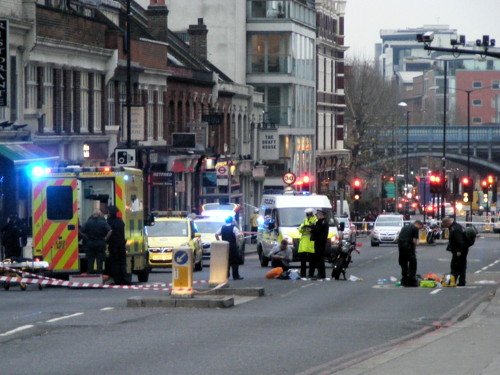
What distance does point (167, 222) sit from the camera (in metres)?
42.6

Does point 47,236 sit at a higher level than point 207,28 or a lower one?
lower

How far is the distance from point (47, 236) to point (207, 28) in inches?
2095

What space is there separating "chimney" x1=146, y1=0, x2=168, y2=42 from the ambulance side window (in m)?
36.5

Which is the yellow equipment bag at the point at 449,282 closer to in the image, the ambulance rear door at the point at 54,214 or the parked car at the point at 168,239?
the ambulance rear door at the point at 54,214

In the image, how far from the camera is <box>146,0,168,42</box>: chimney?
223ft

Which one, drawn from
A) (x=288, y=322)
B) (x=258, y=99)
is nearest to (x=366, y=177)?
(x=258, y=99)

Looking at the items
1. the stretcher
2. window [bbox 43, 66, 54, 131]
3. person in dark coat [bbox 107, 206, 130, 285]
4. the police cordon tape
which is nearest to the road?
the police cordon tape

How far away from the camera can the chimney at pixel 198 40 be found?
78.2m

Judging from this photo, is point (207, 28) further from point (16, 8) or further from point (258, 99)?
point (16, 8)

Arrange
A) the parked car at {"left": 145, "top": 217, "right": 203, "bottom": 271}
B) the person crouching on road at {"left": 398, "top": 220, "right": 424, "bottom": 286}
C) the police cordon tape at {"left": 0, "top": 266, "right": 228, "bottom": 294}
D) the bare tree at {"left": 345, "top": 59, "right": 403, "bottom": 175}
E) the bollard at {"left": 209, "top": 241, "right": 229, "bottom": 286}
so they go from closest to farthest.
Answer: the bollard at {"left": 209, "top": 241, "right": 229, "bottom": 286}, the police cordon tape at {"left": 0, "top": 266, "right": 228, "bottom": 294}, the person crouching on road at {"left": 398, "top": 220, "right": 424, "bottom": 286}, the parked car at {"left": 145, "top": 217, "right": 203, "bottom": 271}, the bare tree at {"left": 345, "top": 59, "right": 403, "bottom": 175}

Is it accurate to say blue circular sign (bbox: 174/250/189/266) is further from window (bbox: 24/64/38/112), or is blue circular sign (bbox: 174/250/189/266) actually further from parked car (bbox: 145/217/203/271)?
window (bbox: 24/64/38/112)

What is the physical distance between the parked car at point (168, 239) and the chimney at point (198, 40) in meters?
36.5

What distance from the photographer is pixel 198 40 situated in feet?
258

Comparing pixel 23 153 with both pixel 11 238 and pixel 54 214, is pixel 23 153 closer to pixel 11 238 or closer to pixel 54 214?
pixel 11 238
